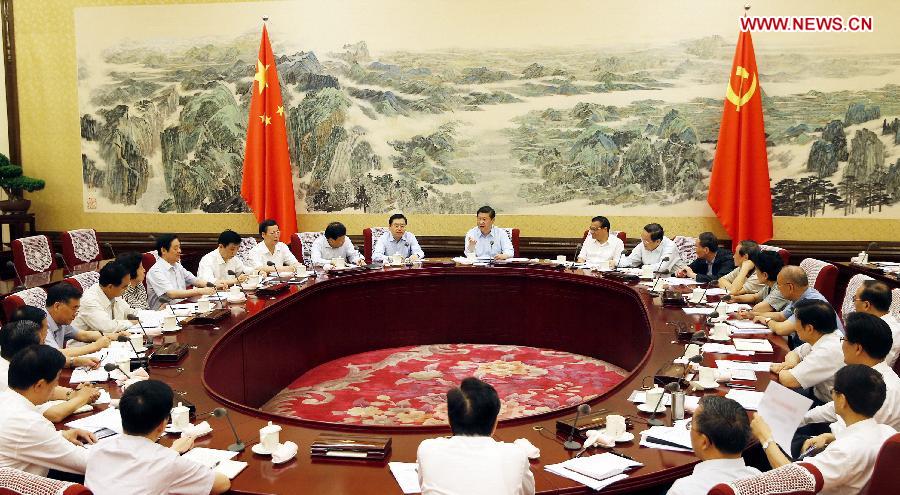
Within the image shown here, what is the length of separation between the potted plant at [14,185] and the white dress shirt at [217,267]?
300 centimetres

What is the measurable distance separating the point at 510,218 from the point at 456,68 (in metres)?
1.69

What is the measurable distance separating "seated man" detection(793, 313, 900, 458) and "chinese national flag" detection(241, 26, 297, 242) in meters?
6.12

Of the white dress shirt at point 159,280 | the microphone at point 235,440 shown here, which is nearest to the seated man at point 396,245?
the white dress shirt at point 159,280

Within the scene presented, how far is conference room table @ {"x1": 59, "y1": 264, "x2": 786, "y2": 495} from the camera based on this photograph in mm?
2617

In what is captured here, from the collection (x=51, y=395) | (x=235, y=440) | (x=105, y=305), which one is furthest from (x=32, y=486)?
(x=105, y=305)

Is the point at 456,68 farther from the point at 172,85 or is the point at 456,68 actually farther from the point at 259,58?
the point at 172,85

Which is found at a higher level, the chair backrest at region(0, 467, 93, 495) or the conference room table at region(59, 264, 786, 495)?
the chair backrest at region(0, 467, 93, 495)

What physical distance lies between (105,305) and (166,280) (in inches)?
44.7

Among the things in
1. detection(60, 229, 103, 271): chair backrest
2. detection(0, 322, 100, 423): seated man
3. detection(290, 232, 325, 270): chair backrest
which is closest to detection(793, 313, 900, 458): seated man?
detection(0, 322, 100, 423): seated man

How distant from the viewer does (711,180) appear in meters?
7.73

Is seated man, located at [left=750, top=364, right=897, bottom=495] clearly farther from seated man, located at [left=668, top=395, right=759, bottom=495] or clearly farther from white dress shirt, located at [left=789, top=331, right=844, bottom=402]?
white dress shirt, located at [left=789, top=331, right=844, bottom=402]

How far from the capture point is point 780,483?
2.01 meters

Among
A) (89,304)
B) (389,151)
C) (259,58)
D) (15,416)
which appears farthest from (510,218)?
(15,416)

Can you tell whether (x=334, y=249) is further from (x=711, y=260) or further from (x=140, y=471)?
(x=140, y=471)
